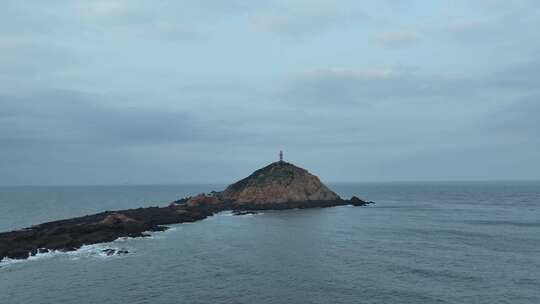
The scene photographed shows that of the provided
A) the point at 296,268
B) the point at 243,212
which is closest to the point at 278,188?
the point at 243,212

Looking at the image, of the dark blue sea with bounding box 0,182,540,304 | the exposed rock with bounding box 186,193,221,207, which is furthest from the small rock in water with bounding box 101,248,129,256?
the exposed rock with bounding box 186,193,221,207

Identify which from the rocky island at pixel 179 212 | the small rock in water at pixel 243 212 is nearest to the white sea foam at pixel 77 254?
the rocky island at pixel 179 212

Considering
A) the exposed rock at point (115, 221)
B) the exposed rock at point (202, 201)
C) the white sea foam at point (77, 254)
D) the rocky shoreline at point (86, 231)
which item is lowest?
the white sea foam at point (77, 254)

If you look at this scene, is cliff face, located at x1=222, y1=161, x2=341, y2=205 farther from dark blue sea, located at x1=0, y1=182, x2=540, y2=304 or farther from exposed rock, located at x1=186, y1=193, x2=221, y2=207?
dark blue sea, located at x1=0, y1=182, x2=540, y2=304

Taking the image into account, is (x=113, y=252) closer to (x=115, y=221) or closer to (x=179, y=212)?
A: (x=115, y=221)

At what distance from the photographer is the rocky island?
255ft

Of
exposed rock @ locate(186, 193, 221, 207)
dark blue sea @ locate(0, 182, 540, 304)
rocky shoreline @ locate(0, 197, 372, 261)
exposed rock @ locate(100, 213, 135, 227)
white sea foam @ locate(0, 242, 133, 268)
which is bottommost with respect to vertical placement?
dark blue sea @ locate(0, 182, 540, 304)

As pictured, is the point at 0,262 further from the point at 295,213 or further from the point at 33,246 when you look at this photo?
the point at 295,213

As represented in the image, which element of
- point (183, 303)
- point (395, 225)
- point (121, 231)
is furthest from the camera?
point (395, 225)

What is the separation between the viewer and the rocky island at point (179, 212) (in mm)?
77681

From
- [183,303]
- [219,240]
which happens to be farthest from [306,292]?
[219,240]

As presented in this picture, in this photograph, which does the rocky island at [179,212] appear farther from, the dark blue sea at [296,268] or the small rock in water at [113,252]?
the small rock in water at [113,252]

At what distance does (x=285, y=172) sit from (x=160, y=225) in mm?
66681

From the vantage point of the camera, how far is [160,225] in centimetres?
10469
